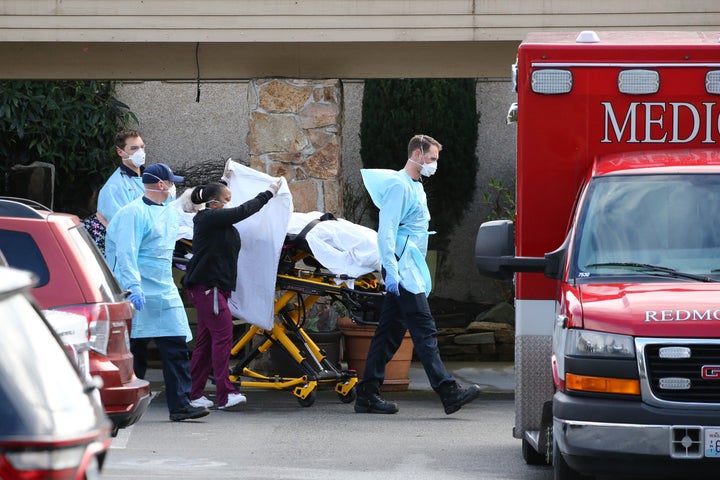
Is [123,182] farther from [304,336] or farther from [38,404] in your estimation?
[38,404]

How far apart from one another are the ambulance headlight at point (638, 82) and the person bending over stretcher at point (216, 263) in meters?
3.47

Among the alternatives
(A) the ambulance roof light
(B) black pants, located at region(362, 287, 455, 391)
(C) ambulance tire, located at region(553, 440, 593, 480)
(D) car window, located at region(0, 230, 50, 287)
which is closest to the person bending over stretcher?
(B) black pants, located at region(362, 287, 455, 391)

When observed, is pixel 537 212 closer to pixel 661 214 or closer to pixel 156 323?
pixel 661 214

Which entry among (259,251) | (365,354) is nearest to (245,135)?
(365,354)

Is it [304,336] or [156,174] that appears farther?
[304,336]

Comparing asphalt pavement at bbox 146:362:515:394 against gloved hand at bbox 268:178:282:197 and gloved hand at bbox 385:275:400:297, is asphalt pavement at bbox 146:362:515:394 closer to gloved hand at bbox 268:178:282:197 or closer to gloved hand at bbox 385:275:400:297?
gloved hand at bbox 385:275:400:297

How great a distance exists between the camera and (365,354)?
11.7m

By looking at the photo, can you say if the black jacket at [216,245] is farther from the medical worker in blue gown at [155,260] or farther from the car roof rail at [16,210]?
the car roof rail at [16,210]

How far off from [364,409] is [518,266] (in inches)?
149

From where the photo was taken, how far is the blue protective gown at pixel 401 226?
10.2 m

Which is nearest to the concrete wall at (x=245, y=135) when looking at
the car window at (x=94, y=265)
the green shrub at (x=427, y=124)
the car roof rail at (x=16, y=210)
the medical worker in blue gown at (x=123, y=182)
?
the green shrub at (x=427, y=124)

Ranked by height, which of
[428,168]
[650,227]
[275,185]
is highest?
[428,168]

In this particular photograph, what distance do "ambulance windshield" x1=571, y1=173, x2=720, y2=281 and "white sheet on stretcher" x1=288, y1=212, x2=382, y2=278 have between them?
12.3 ft

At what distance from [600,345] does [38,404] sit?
10.9 feet
